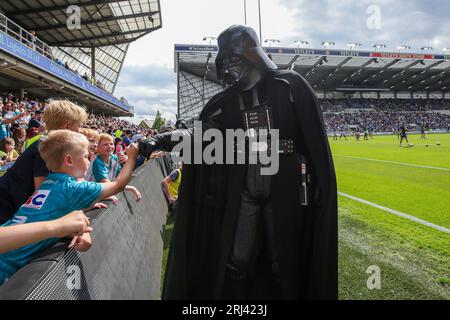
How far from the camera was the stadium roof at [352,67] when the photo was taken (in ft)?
147

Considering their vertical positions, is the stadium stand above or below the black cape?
above

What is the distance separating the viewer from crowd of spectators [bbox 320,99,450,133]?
57594 mm

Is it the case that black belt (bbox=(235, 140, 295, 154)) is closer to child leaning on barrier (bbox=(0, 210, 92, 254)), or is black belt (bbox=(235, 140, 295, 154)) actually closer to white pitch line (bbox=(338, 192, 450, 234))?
child leaning on barrier (bbox=(0, 210, 92, 254))

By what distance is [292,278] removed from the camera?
200 centimetres

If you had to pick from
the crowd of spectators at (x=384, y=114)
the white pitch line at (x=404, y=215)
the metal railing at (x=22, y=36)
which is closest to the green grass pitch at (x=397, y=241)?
the white pitch line at (x=404, y=215)

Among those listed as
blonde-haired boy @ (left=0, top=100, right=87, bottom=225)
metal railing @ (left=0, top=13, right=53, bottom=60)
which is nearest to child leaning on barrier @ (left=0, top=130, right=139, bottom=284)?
blonde-haired boy @ (left=0, top=100, right=87, bottom=225)

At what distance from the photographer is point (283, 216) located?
2.00 m

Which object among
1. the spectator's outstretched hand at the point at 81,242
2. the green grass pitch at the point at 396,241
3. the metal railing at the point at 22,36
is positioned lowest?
the green grass pitch at the point at 396,241

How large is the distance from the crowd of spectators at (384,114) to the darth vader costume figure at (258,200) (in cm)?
5510

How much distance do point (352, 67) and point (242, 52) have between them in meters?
56.4

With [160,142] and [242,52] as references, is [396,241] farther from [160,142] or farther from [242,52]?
[160,142]

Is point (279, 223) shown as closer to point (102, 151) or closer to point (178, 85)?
point (102, 151)

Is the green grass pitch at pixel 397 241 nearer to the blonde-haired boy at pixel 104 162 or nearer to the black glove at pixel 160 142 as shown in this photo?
the black glove at pixel 160 142

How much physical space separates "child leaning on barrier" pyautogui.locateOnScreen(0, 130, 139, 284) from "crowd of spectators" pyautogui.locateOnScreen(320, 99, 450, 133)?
55.7 m
